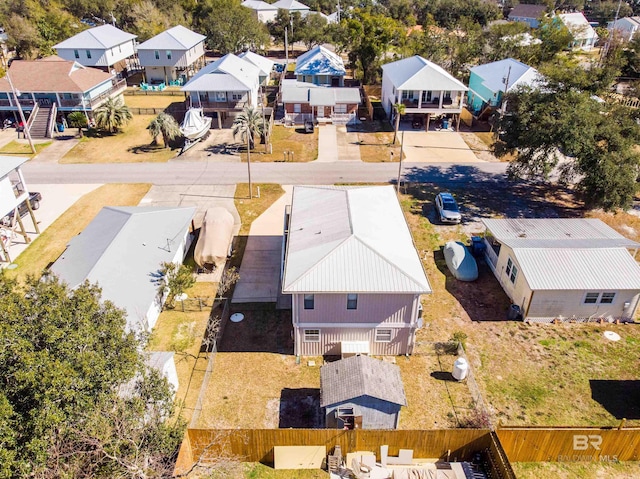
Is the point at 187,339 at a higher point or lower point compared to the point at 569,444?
lower

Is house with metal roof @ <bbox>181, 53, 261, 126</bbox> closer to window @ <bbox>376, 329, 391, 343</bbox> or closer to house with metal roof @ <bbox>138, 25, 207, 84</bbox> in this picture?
house with metal roof @ <bbox>138, 25, 207, 84</bbox>

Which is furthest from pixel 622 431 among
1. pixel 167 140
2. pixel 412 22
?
pixel 412 22

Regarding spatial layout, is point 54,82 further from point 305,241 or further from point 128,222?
point 305,241

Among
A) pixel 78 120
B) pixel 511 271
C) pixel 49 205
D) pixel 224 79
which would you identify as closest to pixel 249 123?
pixel 224 79

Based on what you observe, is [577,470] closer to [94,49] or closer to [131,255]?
[131,255]

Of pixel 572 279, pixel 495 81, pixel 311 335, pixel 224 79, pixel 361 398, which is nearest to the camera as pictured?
pixel 361 398

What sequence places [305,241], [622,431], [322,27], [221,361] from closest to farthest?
[622,431] < [221,361] < [305,241] < [322,27]
